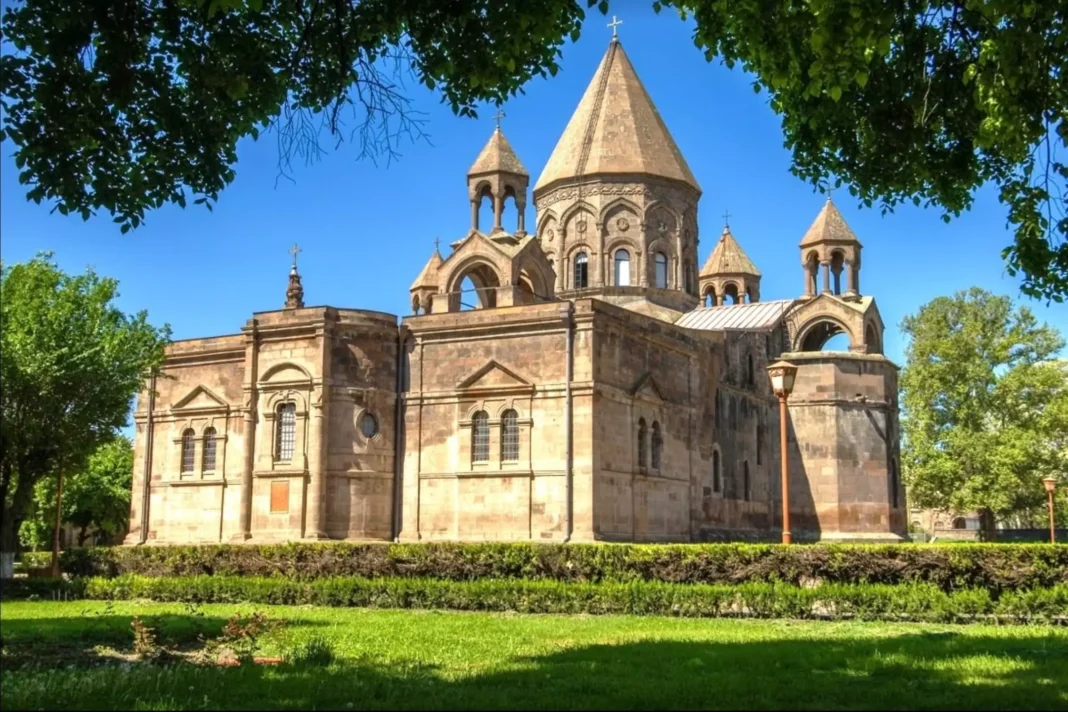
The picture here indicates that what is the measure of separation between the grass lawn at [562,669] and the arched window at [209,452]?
14605mm

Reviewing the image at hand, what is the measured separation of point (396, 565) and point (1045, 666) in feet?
44.8

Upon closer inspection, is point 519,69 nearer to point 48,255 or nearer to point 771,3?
point 771,3

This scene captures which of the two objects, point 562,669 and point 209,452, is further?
point 209,452

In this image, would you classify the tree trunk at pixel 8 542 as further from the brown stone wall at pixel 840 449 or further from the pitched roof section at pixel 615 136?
the brown stone wall at pixel 840 449

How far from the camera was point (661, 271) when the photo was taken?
3844 cm

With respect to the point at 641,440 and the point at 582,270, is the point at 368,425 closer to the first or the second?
the point at 641,440

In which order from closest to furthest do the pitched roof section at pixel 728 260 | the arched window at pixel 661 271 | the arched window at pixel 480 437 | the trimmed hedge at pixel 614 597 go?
the trimmed hedge at pixel 614 597, the arched window at pixel 480 437, the arched window at pixel 661 271, the pitched roof section at pixel 728 260

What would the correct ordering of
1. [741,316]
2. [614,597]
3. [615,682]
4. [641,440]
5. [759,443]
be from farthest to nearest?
[741,316] → [759,443] → [641,440] → [614,597] → [615,682]

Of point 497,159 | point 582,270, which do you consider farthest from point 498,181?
point 582,270

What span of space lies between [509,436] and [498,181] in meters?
8.78

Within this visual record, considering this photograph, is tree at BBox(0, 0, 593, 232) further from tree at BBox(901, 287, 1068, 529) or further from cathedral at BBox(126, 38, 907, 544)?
tree at BBox(901, 287, 1068, 529)

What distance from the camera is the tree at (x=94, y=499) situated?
44781 mm

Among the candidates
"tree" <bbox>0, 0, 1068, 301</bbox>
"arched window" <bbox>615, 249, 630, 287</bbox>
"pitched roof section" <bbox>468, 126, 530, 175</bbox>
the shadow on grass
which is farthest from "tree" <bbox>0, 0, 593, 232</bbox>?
"arched window" <bbox>615, 249, 630, 287</bbox>

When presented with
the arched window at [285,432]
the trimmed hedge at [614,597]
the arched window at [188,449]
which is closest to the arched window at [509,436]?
the arched window at [285,432]
